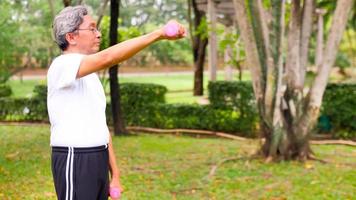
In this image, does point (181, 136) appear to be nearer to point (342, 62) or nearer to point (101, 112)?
point (101, 112)

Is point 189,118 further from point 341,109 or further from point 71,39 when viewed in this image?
point 71,39

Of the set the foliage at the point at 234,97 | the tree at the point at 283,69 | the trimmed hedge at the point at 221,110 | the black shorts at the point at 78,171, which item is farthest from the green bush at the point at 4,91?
the black shorts at the point at 78,171

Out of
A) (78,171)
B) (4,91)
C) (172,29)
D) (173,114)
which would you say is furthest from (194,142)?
(4,91)

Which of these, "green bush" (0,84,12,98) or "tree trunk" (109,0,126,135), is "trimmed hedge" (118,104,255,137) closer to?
"tree trunk" (109,0,126,135)

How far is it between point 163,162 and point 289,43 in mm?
2455

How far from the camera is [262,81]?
7.63 m

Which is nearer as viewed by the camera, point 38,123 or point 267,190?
point 267,190

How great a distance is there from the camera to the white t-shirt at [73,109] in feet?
7.78

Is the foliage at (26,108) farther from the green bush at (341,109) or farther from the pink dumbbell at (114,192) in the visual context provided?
the pink dumbbell at (114,192)

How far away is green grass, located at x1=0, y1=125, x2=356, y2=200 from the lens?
5.89m

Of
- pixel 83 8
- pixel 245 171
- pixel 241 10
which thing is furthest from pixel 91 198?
pixel 241 10

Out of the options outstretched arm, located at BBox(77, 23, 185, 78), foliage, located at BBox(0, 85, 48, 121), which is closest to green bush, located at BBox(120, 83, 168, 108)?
foliage, located at BBox(0, 85, 48, 121)

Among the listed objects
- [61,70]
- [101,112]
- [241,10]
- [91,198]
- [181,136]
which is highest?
[241,10]

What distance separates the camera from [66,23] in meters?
2.40
